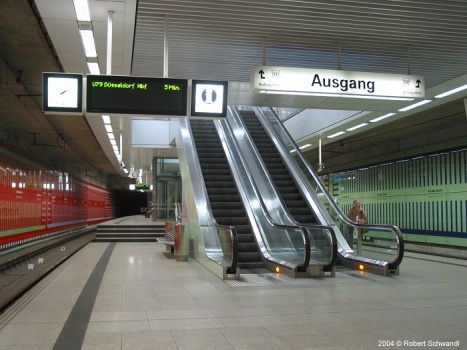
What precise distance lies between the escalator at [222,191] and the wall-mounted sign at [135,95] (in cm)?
430

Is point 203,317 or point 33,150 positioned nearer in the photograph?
point 203,317

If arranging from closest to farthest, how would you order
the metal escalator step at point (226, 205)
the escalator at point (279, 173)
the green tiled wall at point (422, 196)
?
the escalator at point (279, 173), the metal escalator step at point (226, 205), the green tiled wall at point (422, 196)

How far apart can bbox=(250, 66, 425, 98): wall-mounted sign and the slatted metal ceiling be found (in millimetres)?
551

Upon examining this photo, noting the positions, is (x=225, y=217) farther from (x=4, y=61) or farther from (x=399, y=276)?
(x=4, y=61)

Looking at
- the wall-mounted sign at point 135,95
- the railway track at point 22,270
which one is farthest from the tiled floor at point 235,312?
the wall-mounted sign at point 135,95

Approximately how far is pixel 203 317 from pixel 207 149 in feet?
31.3

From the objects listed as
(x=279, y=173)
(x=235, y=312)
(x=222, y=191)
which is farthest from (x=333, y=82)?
(x=279, y=173)

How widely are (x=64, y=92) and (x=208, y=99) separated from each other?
201 cm

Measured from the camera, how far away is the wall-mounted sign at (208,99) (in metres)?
6.74

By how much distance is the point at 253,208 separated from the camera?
1127cm

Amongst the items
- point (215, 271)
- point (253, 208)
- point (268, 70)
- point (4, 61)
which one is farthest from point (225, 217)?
point (4, 61)

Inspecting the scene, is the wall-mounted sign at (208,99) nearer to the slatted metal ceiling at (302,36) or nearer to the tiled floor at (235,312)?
the slatted metal ceiling at (302,36)

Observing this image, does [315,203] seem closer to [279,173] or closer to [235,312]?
[279,173]

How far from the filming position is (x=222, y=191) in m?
12.4
